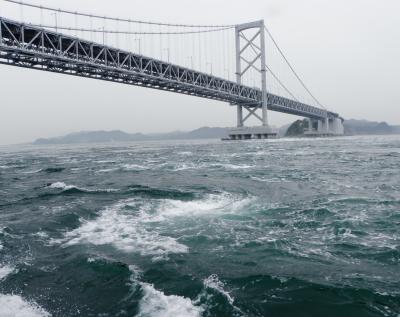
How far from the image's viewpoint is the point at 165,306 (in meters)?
3.98

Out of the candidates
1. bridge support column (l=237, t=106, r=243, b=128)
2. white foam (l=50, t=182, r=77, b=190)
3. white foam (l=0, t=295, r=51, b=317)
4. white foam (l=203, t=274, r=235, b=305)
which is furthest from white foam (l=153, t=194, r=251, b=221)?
bridge support column (l=237, t=106, r=243, b=128)

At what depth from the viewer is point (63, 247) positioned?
611 cm

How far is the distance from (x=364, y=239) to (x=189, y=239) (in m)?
3.24

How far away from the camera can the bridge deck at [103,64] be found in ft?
121

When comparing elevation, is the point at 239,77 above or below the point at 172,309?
above

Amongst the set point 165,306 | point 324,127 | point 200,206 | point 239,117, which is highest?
point 239,117

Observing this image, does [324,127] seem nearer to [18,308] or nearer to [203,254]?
[203,254]

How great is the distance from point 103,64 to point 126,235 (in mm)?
44316

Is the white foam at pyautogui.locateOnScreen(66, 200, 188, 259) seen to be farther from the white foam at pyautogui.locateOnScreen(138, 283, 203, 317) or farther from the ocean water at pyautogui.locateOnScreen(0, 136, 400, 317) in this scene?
the white foam at pyautogui.locateOnScreen(138, 283, 203, 317)

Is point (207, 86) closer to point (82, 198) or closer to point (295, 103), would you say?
point (295, 103)

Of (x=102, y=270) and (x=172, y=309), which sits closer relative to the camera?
(x=172, y=309)

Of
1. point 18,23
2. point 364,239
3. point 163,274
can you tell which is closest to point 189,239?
point 163,274

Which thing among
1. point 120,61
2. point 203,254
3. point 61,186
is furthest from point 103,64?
point 203,254

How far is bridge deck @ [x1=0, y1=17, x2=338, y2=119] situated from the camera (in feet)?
121
